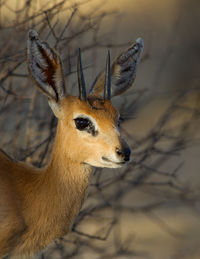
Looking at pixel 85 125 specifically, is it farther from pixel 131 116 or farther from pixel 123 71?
pixel 131 116

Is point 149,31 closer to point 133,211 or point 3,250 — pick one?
point 133,211

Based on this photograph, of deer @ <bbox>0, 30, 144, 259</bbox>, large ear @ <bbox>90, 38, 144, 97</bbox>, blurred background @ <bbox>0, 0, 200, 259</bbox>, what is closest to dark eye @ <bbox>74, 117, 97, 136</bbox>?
deer @ <bbox>0, 30, 144, 259</bbox>

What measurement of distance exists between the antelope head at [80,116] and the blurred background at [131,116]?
1574mm

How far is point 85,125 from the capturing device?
10.9ft

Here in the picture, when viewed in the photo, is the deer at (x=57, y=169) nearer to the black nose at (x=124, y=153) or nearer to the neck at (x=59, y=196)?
the neck at (x=59, y=196)

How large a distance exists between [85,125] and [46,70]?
0.48 meters

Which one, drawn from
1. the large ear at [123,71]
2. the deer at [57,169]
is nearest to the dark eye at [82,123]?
the deer at [57,169]

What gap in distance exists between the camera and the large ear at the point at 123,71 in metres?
3.66

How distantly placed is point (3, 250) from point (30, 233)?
0.72 feet

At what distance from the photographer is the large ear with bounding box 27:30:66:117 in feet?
10.6

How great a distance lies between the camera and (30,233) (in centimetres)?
346

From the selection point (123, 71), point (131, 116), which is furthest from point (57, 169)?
point (131, 116)

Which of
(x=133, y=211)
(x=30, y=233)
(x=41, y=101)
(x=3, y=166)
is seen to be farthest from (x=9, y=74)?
(x=133, y=211)

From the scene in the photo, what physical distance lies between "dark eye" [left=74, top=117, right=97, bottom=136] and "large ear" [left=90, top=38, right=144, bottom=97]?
44 cm
